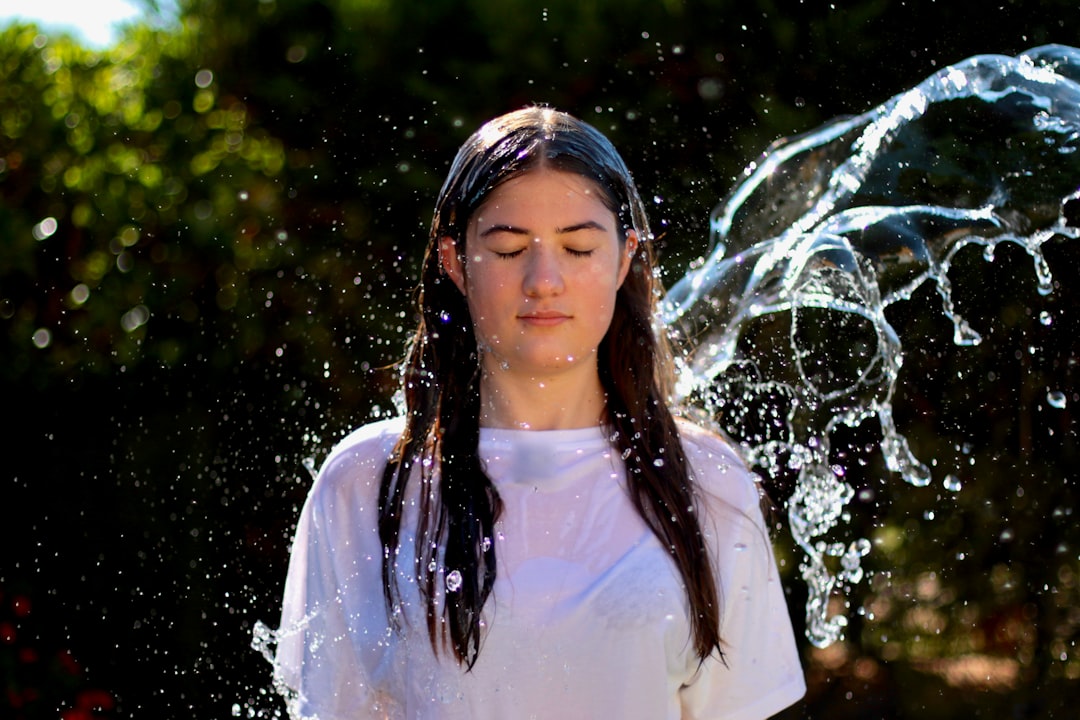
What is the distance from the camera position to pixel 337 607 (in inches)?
83.9

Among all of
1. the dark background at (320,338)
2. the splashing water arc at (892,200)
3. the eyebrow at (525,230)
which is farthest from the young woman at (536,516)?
the dark background at (320,338)

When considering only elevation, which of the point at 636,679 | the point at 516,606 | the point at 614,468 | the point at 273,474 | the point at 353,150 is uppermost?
the point at 353,150

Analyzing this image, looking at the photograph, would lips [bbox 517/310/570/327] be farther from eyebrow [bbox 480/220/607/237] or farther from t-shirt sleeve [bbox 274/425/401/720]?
t-shirt sleeve [bbox 274/425/401/720]

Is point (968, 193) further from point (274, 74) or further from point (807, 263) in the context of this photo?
point (274, 74)

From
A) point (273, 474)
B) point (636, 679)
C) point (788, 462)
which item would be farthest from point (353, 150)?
point (636, 679)

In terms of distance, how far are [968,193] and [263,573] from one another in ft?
7.48

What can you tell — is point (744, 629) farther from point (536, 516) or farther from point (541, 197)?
point (541, 197)

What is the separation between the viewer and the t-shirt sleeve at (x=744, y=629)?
7.14 ft

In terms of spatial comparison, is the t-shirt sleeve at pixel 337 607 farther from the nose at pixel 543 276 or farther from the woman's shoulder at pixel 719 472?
the woman's shoulder at pixel 719 472

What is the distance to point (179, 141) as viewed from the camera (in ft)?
14.2

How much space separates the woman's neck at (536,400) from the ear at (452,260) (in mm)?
154

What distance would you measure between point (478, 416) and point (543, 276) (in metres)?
0.32

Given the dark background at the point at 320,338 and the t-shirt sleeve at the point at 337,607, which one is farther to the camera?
the dark background at the point at 320,338

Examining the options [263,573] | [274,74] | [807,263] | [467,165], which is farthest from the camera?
[274,74]
